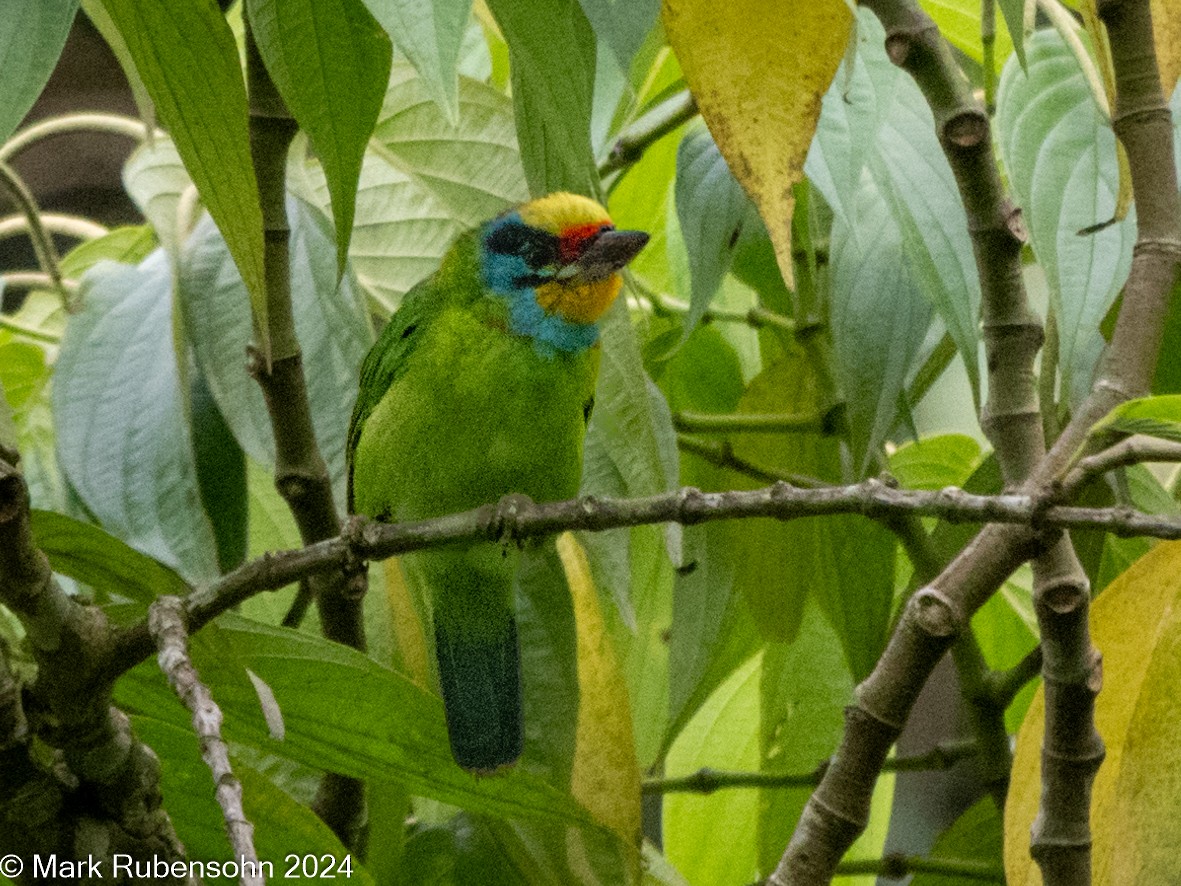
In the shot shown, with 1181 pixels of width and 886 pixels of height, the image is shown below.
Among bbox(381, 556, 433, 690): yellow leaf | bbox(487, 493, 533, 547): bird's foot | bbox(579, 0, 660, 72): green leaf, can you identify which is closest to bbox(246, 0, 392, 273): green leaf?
bbox(579, 0, 660, 72): green leaf

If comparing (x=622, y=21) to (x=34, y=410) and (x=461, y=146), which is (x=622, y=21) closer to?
(x=461, y=146)

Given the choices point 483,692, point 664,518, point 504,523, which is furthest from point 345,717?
point 483,692

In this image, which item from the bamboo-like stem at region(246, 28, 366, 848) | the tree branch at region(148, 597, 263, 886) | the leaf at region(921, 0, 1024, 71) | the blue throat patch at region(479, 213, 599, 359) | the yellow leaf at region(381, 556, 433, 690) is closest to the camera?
the tree branch at region(148, 597, 263, 886)

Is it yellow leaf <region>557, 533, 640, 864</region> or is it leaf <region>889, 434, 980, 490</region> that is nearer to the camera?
yellow leaf <region>557, 533, 640, 864</region>

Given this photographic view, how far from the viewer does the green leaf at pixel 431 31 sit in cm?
73

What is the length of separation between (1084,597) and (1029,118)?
0.41m

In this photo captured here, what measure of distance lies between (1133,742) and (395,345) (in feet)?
3.27

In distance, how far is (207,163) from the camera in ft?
2.63

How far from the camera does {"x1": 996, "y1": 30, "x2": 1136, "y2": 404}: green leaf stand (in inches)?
41.9

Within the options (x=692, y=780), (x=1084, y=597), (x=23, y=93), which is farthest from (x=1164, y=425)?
(x=692, y=780)

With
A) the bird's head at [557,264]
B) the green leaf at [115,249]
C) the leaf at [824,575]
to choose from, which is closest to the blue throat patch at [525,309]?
the bird's head at [557,264]

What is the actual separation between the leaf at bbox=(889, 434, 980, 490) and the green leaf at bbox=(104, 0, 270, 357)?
3.43ft

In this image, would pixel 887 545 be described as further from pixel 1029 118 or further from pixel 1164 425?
pixel 1164 425

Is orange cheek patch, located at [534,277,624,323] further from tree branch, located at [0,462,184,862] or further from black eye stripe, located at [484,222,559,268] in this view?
tree branch, located at [0,462,184,862]
